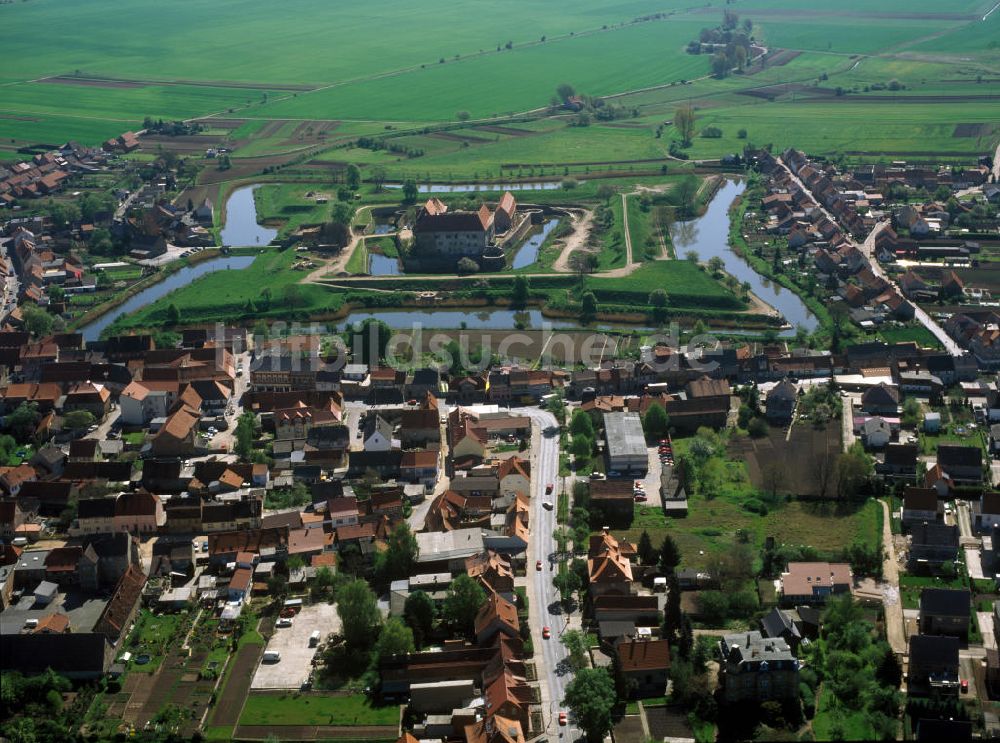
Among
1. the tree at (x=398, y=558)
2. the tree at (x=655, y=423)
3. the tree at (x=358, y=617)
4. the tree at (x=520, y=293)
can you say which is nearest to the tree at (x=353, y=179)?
the tree at (x=520, y=293)

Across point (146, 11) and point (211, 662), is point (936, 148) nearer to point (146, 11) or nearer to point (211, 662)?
point (211, 662)

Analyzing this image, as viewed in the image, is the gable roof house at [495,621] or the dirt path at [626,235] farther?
the dirt path at [626,235]

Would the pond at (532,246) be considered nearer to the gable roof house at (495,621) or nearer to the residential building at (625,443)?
the residential building at (625,443)

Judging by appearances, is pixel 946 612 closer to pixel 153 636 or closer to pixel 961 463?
pixel 961 463

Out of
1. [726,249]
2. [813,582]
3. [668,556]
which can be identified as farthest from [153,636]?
[726,249]

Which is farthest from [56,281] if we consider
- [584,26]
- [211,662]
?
[584,26]

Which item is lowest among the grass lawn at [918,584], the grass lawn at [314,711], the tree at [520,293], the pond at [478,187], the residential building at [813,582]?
the grass lawn at [314,711]
